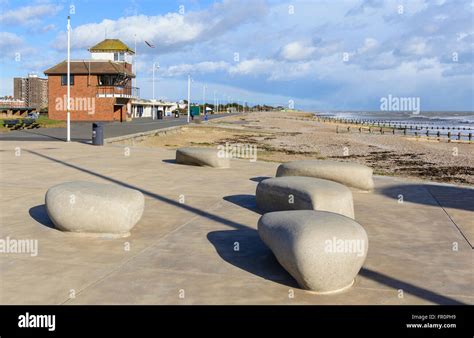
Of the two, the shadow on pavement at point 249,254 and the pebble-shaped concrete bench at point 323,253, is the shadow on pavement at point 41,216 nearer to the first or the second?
the shadow on pavement at point 249,254

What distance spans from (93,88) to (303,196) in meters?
55.2

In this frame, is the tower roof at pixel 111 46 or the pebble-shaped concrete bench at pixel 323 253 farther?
the tower roof at pixel 111 46

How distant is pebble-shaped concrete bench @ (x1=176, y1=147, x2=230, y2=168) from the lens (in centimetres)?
1620

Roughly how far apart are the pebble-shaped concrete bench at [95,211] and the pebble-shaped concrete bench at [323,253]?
2.78 m

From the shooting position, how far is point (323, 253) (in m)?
5.42

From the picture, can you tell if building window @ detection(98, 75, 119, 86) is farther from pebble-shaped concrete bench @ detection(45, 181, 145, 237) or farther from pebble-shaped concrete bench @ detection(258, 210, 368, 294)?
pebble-shaped concrete bench @ detection(258, 210, 368, 294)

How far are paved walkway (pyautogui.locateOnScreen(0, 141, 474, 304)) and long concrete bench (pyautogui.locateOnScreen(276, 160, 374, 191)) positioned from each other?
0.32m

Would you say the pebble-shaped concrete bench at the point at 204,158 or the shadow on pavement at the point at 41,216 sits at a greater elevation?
the pebble-shaped concrete bench at the point at 204,158

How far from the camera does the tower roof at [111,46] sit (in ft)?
206

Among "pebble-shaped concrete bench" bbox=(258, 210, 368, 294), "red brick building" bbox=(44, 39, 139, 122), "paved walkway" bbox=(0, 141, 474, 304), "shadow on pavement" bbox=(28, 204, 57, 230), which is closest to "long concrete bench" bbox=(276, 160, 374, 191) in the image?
"paved walkway" bbox=(0, 141, 474, 304)

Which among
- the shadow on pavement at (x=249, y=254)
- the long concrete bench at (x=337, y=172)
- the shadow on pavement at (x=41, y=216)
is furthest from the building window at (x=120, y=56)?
the shadow on pavement at (x=249, y=254)

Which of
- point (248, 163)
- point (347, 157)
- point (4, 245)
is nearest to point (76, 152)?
point (248, 163)
